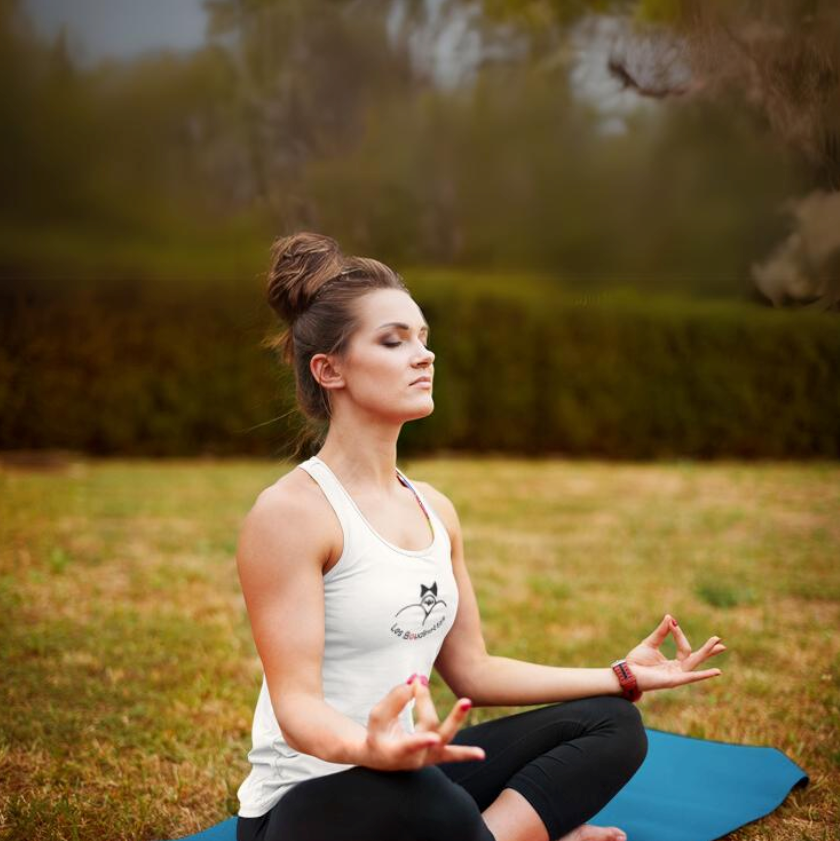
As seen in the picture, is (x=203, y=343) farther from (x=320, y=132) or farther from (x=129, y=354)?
(x=320, y=132)

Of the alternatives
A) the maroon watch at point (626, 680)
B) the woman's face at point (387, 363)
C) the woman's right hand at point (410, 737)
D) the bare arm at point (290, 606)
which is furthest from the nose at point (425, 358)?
the maroon watch at point (626, 680)

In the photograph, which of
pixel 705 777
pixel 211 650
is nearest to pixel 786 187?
pixel 705 777

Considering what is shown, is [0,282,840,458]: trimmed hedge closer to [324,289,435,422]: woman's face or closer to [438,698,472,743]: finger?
[324,289,435,422]: woman's face

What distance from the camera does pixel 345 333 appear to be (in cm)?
184

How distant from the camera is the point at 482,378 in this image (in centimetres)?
906

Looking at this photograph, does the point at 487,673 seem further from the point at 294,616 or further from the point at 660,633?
the point at 294,616

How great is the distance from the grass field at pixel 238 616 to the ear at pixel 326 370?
1156 millimetres

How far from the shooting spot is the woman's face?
182 centimetres

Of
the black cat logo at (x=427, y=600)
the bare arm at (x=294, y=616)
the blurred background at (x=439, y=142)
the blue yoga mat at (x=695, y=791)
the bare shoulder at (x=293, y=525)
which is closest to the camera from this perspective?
the bare arm at (x=294, y=616)

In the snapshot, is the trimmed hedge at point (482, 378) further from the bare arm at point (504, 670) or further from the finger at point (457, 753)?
the finger at point (457, 753)

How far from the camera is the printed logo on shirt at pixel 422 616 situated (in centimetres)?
178

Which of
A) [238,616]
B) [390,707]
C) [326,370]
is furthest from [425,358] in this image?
[238,616]

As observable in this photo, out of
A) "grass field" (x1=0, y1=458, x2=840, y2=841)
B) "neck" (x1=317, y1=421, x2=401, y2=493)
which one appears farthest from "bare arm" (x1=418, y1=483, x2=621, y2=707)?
"grass field" (x1=0, y1=458, x2=840, y2=841)

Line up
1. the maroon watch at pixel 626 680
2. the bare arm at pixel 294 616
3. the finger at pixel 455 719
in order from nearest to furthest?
the finger at pixel 455 719 → the bare arm at pixel 294 616 → the maroon watch at pixel 626 680
